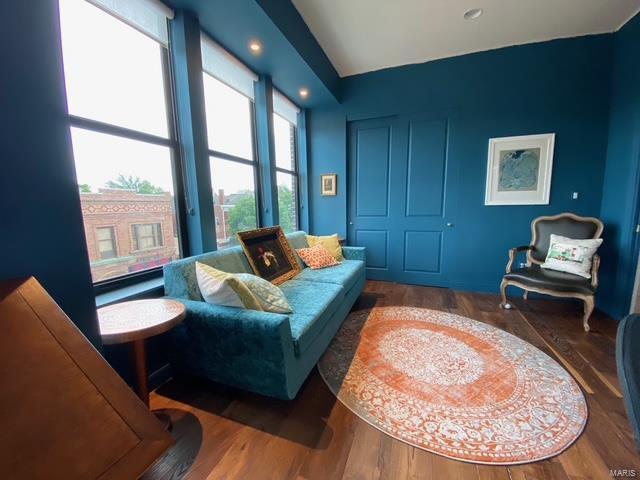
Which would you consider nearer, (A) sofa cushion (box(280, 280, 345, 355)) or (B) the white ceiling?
(A) sofa cushion (box(280, 280, 345, 355))

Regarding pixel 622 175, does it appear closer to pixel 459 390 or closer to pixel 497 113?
pixel 497 113

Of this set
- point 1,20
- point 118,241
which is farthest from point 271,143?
point 1,20

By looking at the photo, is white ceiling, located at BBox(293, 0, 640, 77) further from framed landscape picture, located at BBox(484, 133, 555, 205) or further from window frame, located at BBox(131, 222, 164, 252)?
window frame, located at BBox(131, 222, 164, 252)

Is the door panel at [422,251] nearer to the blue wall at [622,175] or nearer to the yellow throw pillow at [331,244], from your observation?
the yellow throw pillow at [331,244]

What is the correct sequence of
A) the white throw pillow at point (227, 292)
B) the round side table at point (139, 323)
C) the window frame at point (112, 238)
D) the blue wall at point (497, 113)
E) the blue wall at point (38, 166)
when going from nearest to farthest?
the blue wall at point (38, 166) < the round side table at point (139, 323) < the white throw pillow at point (227, 292) < the window frame at point (112, 238) < the blue wall at point (497, 113)

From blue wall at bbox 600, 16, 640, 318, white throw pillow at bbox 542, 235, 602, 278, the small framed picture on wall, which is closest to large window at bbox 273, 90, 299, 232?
the small framed picture on wall

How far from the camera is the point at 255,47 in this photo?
7.98ft

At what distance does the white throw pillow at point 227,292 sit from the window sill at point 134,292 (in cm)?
44

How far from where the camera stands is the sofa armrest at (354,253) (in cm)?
330

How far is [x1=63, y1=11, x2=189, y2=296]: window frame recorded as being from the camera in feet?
5.59

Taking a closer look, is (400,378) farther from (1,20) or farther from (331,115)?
(331,115)

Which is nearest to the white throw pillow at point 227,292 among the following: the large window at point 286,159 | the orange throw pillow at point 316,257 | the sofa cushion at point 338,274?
the sofa cushion at point 338,274

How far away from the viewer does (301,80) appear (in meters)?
3.12

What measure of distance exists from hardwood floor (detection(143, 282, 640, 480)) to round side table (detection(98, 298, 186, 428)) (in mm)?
225
